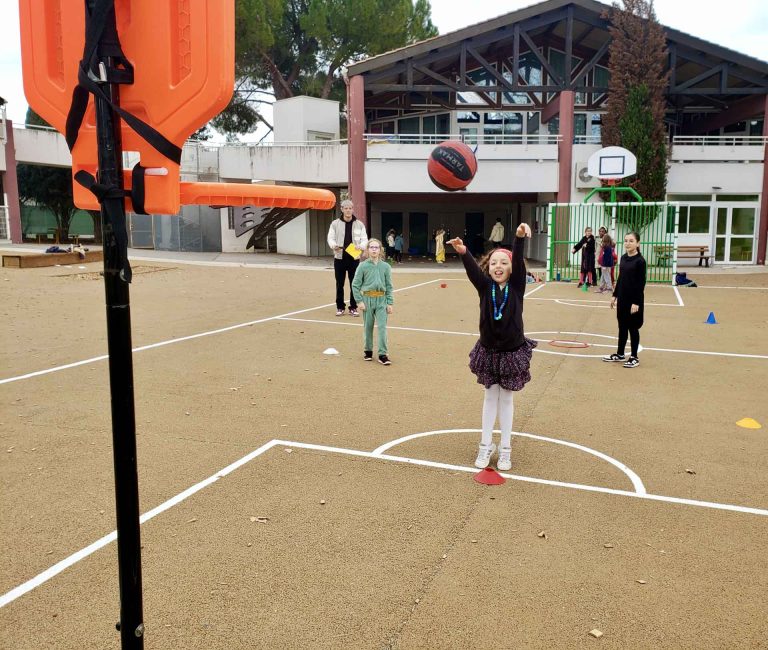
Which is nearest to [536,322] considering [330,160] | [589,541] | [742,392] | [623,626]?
[742,392]

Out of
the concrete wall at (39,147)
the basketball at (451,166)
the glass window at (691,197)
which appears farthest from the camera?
the concrete wall at (39,147)

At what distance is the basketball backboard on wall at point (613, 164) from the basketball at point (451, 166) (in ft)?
21.0

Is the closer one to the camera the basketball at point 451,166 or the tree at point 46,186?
the basketball at point 451,166

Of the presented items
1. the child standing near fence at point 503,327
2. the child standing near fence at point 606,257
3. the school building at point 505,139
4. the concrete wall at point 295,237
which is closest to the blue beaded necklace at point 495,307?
the child standing near fence at point 503,327

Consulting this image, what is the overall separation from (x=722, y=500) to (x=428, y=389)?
12.1 feet

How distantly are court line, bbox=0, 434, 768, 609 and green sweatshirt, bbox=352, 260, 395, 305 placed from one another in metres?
3.51

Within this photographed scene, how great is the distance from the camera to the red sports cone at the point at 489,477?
5336mm

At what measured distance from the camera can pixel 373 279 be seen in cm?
927

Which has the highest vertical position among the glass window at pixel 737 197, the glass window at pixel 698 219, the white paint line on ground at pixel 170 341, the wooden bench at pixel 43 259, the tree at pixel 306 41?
the tree at pixel 306 41

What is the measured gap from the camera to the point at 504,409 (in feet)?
18.6

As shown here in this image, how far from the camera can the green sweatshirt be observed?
927cm

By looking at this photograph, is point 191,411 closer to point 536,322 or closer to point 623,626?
point 623,626

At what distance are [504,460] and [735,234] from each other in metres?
26.3

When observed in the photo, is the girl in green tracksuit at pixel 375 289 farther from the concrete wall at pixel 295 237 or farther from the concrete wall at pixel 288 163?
the concrete wall at pixel 295 237
